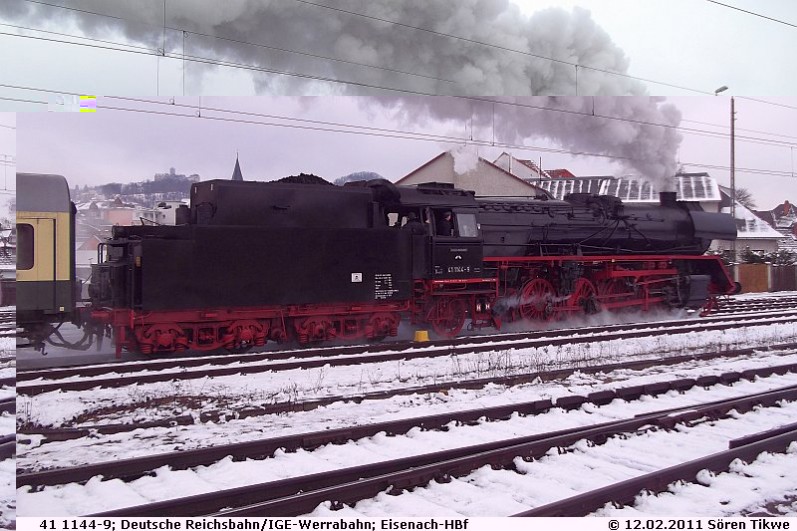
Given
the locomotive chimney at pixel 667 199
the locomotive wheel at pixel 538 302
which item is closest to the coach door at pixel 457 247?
the locomotive wheel at pixel 538 302

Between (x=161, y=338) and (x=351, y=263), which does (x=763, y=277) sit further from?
(x=161, y=338)

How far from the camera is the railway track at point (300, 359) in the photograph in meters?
4.78

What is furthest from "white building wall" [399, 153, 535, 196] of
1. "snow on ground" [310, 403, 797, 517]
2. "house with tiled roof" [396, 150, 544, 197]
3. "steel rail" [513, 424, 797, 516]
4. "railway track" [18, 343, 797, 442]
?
"steel rail" [513, 424, 797, 516]

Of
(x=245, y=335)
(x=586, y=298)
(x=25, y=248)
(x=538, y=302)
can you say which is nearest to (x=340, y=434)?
(x=25, y=248)

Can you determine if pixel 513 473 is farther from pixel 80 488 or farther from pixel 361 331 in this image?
pixel 361 331

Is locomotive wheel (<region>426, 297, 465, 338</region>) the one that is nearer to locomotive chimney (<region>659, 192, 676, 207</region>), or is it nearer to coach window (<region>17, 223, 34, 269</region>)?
locomotive chimney (<region>659, 192, 676, 207</region>)

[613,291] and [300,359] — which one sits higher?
[613,291]

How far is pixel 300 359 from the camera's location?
20.4 ft

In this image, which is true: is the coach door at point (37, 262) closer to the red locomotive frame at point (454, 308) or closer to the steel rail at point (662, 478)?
the red locomotive frame at point (454, 308)

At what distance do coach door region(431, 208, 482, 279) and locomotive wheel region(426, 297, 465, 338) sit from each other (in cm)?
36

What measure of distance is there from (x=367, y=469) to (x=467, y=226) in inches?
199

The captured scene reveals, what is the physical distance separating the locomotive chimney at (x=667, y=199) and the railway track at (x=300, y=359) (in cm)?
172

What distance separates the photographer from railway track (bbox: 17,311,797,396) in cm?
478

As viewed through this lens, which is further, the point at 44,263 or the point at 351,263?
the point at 351,263
